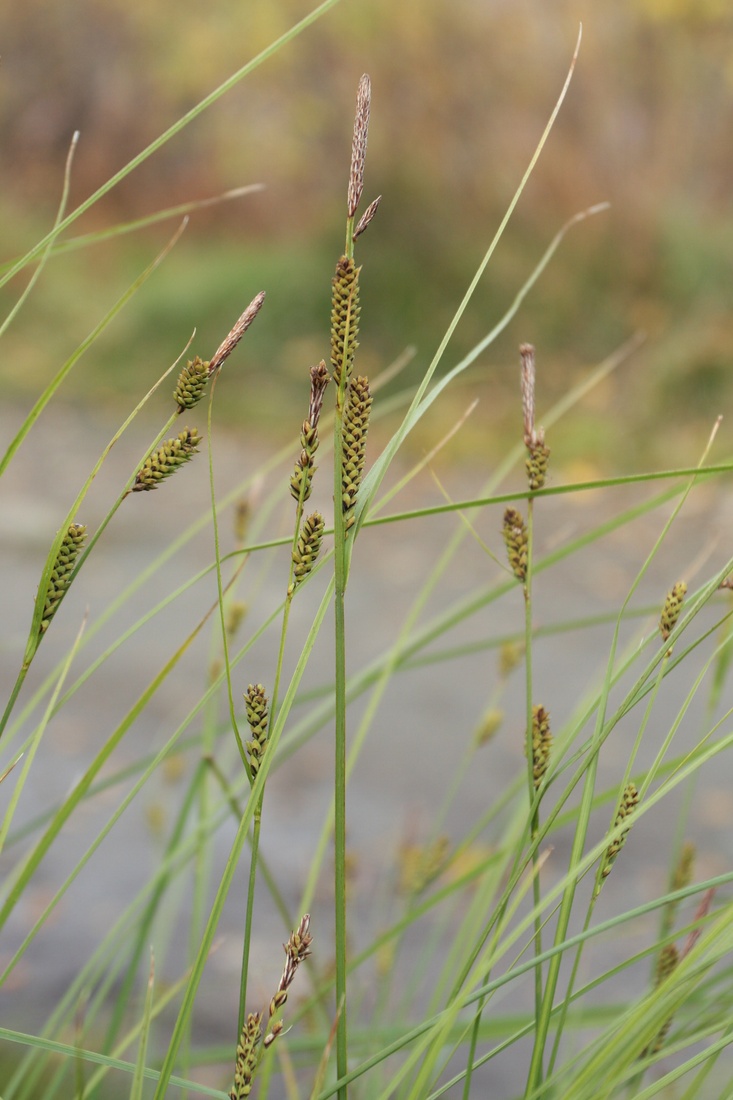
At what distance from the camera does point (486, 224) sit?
6.75m

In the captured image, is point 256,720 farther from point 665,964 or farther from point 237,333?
point 665,964

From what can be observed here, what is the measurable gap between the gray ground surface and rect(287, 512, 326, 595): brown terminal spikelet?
2.54 feet

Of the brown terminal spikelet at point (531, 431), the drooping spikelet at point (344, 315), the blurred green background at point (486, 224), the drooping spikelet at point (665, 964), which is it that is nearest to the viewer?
the drooping spikelet at point (344, 315)

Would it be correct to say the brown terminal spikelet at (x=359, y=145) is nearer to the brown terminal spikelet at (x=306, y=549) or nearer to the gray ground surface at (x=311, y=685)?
the brown terminal spikelet at (x=306, y=549)

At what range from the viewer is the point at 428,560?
4.54m

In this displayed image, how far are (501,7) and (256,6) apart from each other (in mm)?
1522

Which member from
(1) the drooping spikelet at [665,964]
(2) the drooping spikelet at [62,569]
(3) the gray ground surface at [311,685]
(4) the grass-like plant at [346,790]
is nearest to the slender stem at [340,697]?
(4) the grass-like plant at [346,790]

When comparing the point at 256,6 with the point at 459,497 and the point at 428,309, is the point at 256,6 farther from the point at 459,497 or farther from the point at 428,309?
the point at 459,497

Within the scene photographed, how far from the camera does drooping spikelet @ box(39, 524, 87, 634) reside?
1.58ft

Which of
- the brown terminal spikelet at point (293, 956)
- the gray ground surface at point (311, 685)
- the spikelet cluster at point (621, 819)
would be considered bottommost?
the brown terminal spikelet at point (293, 956)

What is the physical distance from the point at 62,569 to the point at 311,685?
3.19m

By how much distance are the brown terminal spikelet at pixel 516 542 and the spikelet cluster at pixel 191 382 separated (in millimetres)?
163

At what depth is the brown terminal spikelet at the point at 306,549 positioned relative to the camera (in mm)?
444

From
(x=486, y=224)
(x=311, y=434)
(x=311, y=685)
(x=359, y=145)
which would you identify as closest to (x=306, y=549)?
(x=311, y=434)
